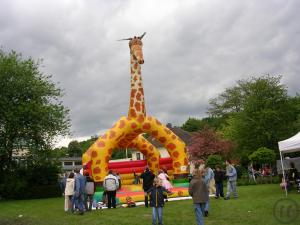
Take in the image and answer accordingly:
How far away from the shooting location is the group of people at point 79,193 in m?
15.8

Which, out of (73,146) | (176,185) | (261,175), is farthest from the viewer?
(73,146)

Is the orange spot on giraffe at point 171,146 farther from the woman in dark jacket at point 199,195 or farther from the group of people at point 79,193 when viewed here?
the woman in dark jacket at point 199,195

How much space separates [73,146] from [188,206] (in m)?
97.9

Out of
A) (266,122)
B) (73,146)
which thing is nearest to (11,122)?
(266,122)

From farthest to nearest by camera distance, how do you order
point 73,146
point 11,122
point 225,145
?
point 73,146
point 225,145
point 11,122

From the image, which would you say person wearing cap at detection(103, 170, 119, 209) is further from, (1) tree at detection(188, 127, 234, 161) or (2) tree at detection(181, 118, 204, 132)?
(2) tree at detection(181, 118, 204, 132)

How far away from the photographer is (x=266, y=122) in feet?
122

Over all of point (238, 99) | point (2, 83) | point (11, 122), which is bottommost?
point (11, 122)

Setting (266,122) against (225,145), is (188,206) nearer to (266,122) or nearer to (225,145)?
(266,122)

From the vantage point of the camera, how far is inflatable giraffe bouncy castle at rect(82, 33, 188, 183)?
22.0m

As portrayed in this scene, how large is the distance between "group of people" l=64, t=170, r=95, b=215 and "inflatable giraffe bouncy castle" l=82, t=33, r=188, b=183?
454 centimetres

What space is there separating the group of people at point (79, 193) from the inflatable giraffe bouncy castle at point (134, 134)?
14.9 feet

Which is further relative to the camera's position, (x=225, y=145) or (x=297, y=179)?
(x=225, y=145)

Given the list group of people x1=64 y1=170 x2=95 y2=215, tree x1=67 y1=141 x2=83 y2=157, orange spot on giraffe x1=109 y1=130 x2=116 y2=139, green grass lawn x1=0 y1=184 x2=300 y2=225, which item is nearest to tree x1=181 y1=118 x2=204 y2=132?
tree x1=67 y1=141 x2=83 y2=157
